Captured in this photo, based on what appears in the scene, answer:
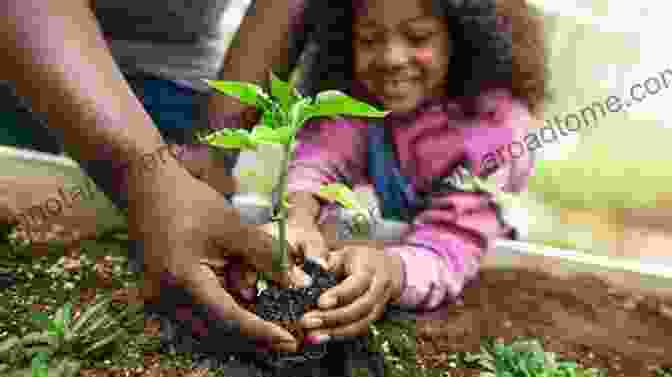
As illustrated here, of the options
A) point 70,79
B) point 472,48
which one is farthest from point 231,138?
point 472,48

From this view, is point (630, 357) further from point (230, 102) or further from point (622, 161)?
point (622, 161)

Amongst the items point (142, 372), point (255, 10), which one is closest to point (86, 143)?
point (142, 372)

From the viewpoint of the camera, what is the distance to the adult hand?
675 millimetres

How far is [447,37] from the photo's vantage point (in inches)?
47.8

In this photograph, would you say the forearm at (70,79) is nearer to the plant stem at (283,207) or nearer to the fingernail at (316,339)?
the plant stem at (283,207)

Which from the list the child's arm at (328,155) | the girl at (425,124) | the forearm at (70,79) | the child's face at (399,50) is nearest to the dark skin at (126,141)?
the forearm at (70,79)

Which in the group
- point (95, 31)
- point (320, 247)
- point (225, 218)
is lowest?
point (320, 247)

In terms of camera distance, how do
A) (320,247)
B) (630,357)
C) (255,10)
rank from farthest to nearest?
1. (255,10)
2. (630,357)
3. (320,247)

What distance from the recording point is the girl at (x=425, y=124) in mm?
1109

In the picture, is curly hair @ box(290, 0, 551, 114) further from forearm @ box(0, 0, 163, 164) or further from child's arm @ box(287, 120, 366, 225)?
forearm @ box(0, 0, 163, 164)

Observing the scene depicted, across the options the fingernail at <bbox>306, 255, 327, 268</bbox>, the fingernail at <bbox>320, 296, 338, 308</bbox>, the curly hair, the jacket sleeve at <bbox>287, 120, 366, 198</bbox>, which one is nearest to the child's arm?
the jacket sleeve at <bbox>287, 120, 366, 198</bbox>

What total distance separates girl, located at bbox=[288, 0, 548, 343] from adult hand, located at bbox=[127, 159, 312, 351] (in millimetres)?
228

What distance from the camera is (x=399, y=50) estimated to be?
1.14 m

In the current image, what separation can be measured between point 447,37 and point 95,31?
78cm
